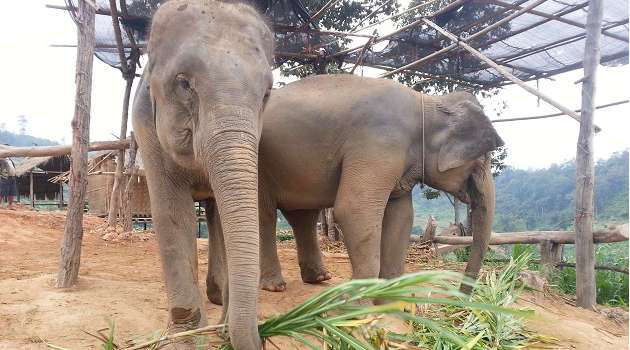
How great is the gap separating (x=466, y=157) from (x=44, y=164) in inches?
847

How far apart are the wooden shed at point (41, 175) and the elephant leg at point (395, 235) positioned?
61.6ft

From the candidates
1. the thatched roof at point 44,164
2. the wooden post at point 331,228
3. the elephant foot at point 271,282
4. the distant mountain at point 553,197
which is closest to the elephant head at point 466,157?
the elephant foot at point 271,282

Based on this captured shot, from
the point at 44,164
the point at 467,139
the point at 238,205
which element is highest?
the point at 44,164

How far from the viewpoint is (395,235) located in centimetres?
390

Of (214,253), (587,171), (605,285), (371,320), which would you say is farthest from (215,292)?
(605,285)

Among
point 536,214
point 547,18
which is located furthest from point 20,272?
point 536,214

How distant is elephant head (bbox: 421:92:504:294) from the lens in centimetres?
383

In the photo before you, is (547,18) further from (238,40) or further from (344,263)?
(238,40)

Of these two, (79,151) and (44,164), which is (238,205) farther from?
(44,164)

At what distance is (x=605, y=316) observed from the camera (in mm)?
4887

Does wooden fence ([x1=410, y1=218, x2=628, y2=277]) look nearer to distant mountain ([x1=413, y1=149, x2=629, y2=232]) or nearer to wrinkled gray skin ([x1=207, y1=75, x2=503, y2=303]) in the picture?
wrinkled gray skin ([x1=207, y1=75, x2=503, y2=303])

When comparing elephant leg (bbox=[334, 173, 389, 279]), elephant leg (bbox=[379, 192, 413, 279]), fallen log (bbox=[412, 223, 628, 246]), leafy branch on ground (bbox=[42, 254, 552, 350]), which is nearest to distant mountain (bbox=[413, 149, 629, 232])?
fallen log (bbox=[412, 223, 628, 246])

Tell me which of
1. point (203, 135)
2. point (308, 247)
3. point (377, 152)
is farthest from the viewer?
point (308, 247)

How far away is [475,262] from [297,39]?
5331 mm
